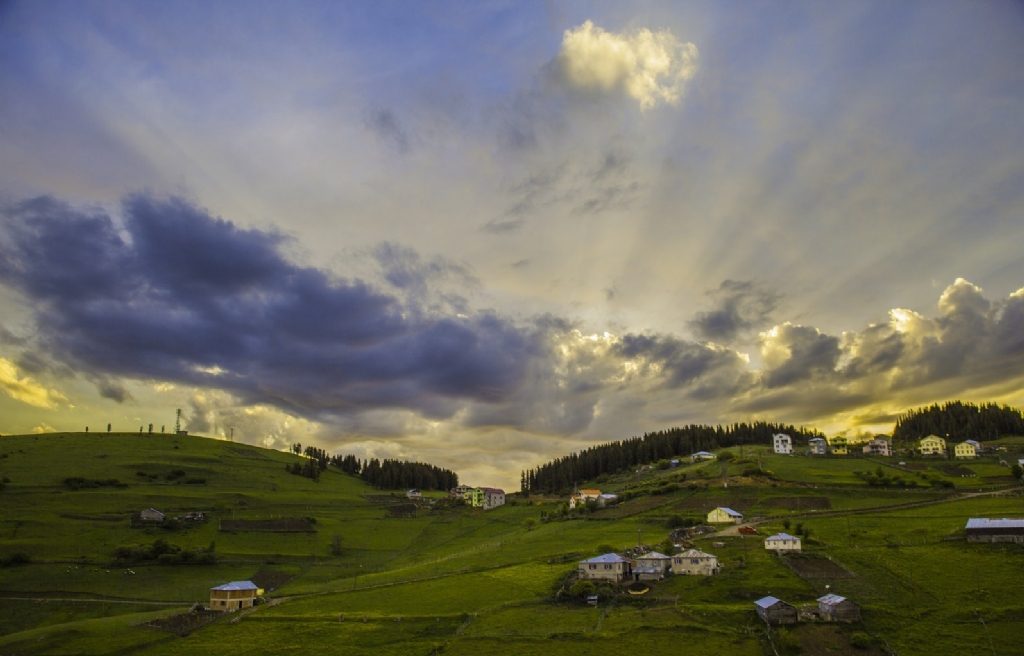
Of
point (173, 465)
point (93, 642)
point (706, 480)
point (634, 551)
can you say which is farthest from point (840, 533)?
point (173, 465)

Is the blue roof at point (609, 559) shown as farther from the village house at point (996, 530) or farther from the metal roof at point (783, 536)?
the village house at point (996, 530)

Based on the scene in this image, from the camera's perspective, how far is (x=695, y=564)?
71.5m

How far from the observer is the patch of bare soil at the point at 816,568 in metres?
68.1

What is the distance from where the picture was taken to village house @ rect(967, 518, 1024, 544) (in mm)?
74188

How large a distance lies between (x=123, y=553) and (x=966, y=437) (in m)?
203

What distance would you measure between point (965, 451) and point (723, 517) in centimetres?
7815

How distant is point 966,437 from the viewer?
182500 millimetres

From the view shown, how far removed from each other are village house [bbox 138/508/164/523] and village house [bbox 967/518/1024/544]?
12205 centimetres

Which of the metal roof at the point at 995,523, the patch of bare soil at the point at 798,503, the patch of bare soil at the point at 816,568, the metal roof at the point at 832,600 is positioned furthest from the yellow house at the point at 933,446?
the metal roof at the point at 832,600

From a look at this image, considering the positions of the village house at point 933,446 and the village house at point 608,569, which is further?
the village house at point 933,446

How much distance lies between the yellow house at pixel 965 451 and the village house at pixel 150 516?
515ft

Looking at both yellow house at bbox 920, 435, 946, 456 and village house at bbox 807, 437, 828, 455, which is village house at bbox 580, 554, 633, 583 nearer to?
village house at bbox 807, 437, 828, 455

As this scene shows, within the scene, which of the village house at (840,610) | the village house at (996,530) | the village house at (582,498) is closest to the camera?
the village house at (840,610)

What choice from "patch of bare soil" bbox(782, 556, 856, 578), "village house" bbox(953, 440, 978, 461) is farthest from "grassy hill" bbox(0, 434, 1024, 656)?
"village house" bbox(953, 440, 978, 461)
